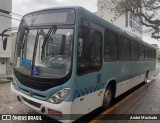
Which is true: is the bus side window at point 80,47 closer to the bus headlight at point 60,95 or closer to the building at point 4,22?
the bus headlight at point 60,95

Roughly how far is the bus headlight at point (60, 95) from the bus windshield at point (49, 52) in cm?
34

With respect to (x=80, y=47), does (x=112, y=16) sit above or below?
above

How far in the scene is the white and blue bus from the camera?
444 cm

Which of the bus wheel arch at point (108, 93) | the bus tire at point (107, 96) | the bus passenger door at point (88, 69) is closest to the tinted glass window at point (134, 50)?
the bus wheel arch at point (108, 93)

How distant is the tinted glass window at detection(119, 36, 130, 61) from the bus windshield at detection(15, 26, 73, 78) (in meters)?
3.52

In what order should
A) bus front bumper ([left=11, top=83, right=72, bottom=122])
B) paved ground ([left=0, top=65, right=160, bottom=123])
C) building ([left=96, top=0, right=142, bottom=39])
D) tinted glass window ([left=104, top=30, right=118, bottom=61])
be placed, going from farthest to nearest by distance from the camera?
1. building ([left=96, top=0, right=142, bottom=39])
2. paved ground ([left=0, top=65, right=160, bottom=123])
3. tinted glass window ([left=104, top=30, right=118, bottom=61])
4. bus front bumper ([left=11, top=83, right=72, bottom=122])

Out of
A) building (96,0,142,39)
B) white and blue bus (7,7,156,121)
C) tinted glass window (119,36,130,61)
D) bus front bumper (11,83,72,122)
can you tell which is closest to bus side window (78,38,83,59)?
white and blue bus (7,7,156,121)

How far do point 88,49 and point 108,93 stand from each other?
226cm

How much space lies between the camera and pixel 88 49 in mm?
5008

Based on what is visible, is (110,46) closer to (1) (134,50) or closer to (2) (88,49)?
(2) (88,49)

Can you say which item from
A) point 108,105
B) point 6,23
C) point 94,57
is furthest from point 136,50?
point 6,23

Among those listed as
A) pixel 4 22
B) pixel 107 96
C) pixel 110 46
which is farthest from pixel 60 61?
pixel 4 22

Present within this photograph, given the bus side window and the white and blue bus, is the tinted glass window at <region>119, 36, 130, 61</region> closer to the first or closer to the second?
the white and blue bus

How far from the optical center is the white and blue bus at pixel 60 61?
14.6 feet
